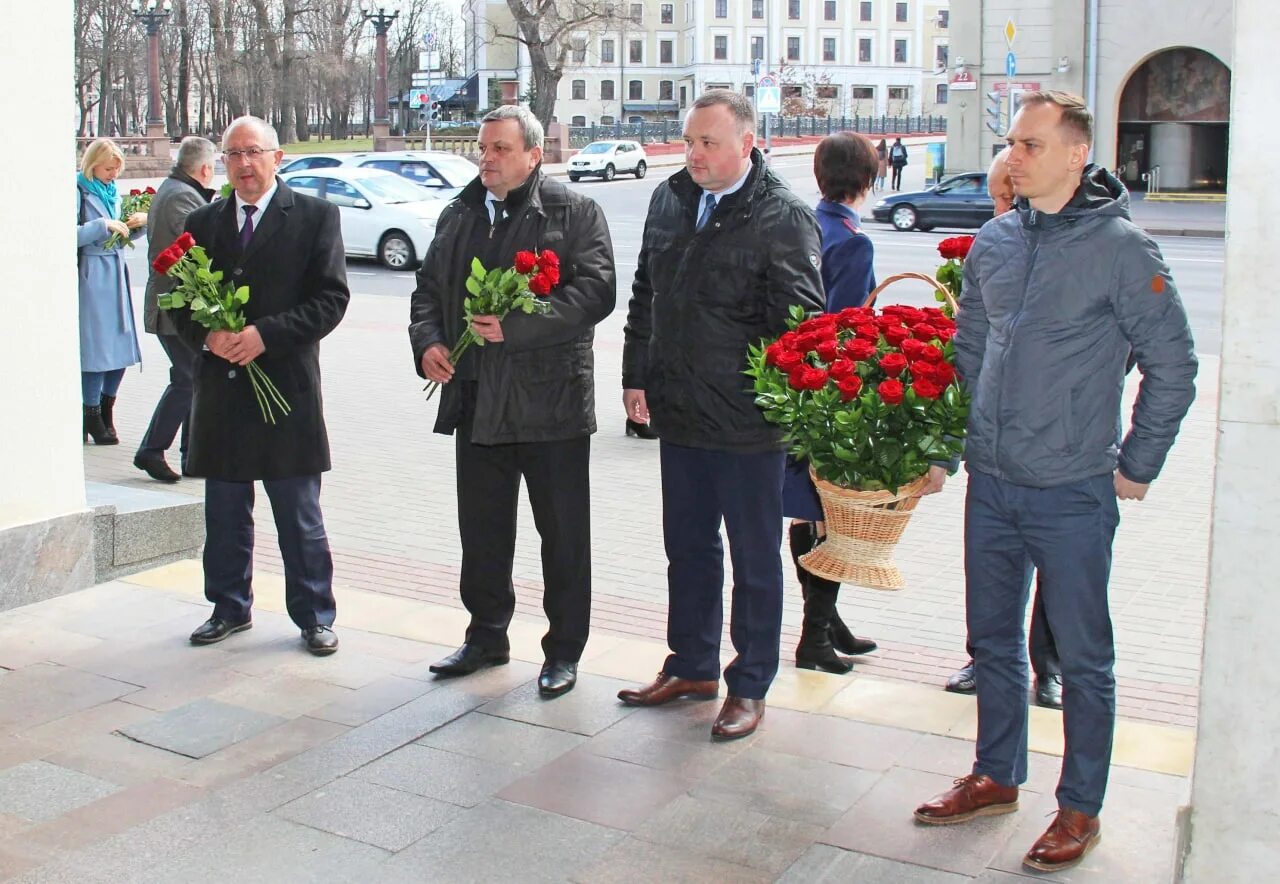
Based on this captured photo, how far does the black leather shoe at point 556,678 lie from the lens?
5.26 meters

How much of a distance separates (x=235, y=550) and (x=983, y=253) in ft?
10.8

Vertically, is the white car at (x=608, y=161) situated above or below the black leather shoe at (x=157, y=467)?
above

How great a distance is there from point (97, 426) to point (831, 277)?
20.4ft

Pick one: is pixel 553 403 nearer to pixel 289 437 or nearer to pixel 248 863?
pixel 289 437

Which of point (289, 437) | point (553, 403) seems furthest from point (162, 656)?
point (553, 403)

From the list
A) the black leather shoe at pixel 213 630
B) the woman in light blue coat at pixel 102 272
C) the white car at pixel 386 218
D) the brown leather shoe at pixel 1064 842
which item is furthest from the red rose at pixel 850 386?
the white car at pixel 386 218

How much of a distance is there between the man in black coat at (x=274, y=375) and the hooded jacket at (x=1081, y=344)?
278cm

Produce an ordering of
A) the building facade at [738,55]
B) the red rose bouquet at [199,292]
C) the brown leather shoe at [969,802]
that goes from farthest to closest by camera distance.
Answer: the building facade at [738,55], the red rose bouquet at [199,292], the brown leather shoe at [969,802]

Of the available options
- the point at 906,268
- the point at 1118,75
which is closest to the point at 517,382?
the point at 906,268

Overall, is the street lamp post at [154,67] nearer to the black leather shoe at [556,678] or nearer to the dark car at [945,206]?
the dark car at [945,206]

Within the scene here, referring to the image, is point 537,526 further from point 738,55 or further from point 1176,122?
point 738,55

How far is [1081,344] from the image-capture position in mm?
3859

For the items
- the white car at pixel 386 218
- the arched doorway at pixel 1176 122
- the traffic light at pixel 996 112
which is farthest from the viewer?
the arched doorway at pixel 1176 122

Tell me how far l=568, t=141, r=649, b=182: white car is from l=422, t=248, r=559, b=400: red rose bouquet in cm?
4666
